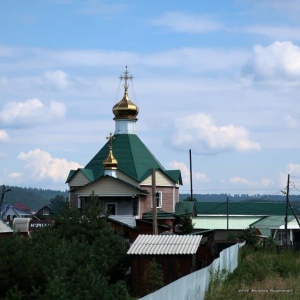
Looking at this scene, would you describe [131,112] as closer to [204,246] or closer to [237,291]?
[204,246]

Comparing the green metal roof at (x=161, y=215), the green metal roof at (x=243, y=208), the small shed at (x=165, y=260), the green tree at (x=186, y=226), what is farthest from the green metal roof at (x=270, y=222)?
the small shed at (x=165, y=260)

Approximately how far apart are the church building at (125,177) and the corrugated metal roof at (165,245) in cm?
2031

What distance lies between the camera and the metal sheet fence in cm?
1473

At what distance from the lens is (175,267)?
2731 cm

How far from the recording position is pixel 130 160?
52.8 m

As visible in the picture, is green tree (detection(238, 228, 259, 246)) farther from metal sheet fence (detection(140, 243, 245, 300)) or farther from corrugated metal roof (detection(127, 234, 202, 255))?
corrugated metal roof (detection(127, 234, 202, 255))

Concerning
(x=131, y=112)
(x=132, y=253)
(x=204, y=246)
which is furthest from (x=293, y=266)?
(x=131, y=112)

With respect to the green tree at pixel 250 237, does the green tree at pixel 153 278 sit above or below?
below

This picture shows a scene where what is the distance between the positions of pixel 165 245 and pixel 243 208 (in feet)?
159

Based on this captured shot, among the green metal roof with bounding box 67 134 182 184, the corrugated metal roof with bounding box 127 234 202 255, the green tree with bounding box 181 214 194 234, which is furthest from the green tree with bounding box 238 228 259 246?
the corrugated metal roof with bounding box 127 234 202 255

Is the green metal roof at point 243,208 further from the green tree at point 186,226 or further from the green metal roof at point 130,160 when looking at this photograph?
the green tree at point 186,226

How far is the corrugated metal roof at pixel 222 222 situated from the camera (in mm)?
66750

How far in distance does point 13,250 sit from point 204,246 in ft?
41.5

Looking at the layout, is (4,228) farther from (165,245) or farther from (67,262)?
(67,262)
